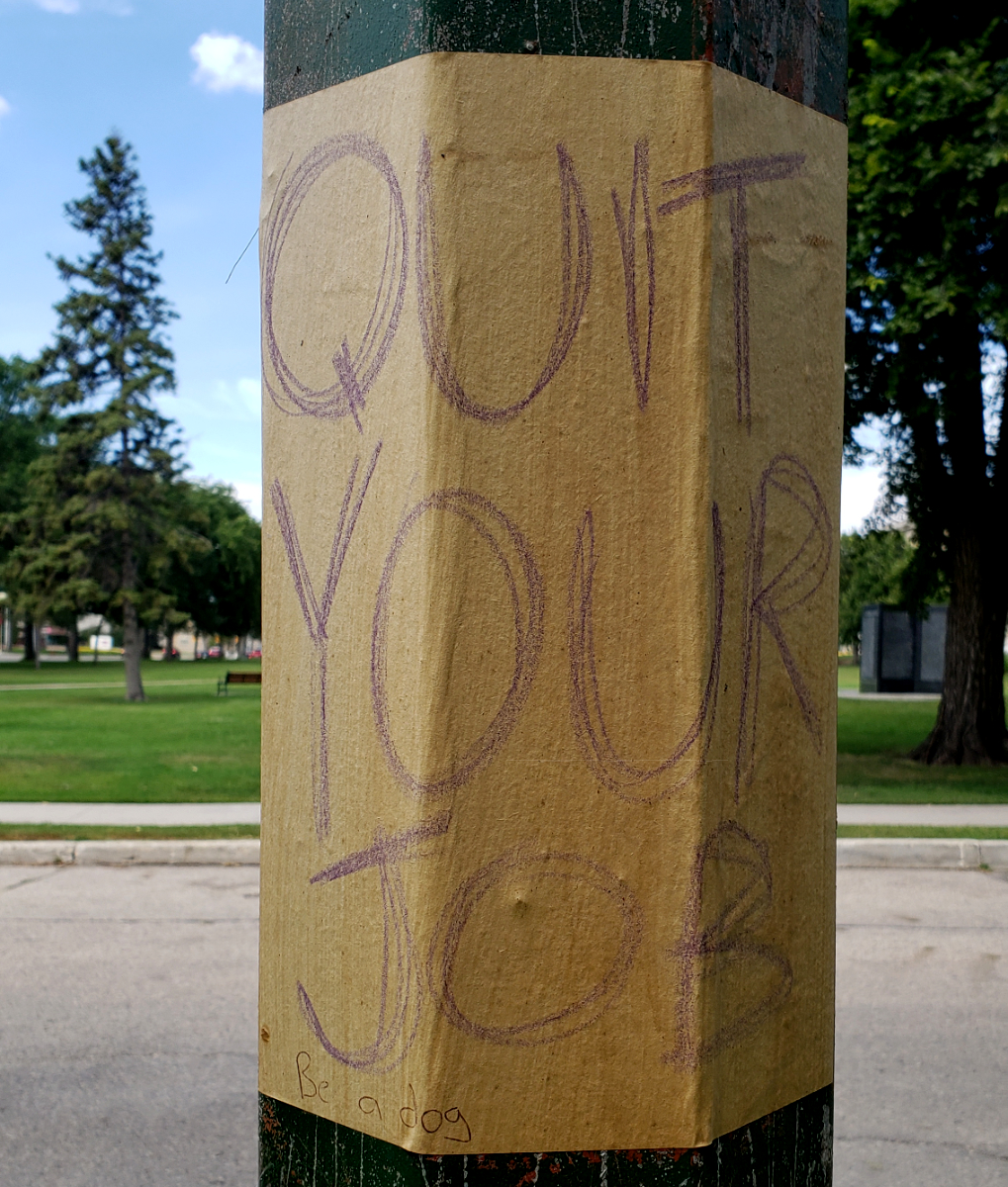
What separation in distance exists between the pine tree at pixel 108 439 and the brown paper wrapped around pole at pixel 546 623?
3345 centimetres

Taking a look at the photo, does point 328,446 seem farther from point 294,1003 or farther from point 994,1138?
point 994,1138

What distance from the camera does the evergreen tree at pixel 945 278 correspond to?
11.6 meters

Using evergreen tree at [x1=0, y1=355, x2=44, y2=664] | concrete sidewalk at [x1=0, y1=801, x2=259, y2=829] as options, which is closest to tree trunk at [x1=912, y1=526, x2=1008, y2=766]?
concrete sidewalk at [x1=0, y1=801, x2=259, y2=829]

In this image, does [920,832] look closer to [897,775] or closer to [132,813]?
[897,775]

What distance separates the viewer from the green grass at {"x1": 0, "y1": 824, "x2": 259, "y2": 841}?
946 centimetres

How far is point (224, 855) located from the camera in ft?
30.0

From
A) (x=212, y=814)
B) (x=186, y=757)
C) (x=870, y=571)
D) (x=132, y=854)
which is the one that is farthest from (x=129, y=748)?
(x=870, y=571)

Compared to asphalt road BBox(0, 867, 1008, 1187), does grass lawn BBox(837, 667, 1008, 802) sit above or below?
below

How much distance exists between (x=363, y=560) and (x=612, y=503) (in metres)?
0.37

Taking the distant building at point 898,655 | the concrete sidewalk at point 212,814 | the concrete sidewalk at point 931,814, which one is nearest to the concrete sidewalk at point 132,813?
the concrete sidewalk at point 212,814

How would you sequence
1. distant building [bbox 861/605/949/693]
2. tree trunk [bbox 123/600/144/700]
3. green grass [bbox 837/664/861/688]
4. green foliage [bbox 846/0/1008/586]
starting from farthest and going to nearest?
green grass [bbox 837/664/861/688]
distant building [bbox 861/605/949/693]
tree trunk [bbox 123/600/144/700]
green foliage [bbox 846/0/1008/586]

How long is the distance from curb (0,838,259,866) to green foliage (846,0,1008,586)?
8023 mm

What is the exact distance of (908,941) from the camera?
268 inches

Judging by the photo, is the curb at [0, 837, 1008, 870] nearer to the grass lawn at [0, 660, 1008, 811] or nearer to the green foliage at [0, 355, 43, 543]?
the grass lawn at [0, 660, 1008, 811]
